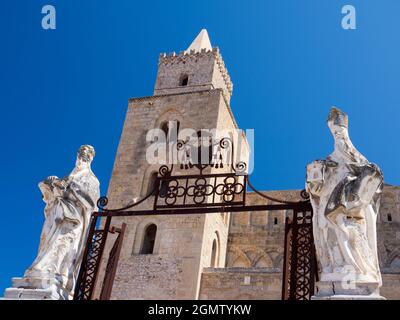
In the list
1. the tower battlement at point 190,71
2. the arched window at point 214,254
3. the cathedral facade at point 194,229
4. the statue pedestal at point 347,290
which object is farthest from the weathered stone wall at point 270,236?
the statue pedestal at point 347,290

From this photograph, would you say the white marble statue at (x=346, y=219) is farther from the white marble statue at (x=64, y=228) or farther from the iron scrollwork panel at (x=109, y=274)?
the iron scrollwork panel at (x=109, y=274)

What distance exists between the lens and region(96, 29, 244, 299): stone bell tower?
1673 centimetres

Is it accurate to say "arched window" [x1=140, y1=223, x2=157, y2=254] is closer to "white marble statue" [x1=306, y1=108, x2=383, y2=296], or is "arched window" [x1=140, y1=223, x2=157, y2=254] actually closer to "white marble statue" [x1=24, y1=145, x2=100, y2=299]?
"white marble statue" [x1=24, y1=145, x2=100, y2=299]

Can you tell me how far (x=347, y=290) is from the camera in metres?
3.97

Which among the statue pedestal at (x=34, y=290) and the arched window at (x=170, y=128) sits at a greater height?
the arched window at (x=170, y=128)

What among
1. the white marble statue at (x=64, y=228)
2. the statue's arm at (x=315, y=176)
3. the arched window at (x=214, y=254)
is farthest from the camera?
the arched window at (x=214, y=254)

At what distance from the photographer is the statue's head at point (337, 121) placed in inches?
194

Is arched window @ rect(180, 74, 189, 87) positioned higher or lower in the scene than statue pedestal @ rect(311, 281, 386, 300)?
higher

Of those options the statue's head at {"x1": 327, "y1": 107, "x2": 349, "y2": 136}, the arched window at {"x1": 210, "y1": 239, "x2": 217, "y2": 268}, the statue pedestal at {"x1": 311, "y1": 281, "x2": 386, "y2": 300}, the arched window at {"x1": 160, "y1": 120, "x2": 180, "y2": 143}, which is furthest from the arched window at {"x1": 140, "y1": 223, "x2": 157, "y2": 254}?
the statue pedestal at {"x1": 311, "y1": 281, "x2": 386, "y2": 300}

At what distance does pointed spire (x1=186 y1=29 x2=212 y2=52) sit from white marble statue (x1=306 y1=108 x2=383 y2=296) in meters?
21.4

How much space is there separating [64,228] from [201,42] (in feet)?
72.4

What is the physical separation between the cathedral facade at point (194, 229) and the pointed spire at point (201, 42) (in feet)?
0.22

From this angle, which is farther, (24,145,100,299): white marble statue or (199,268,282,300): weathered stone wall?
(199,268,282,300): weathered stone wall
